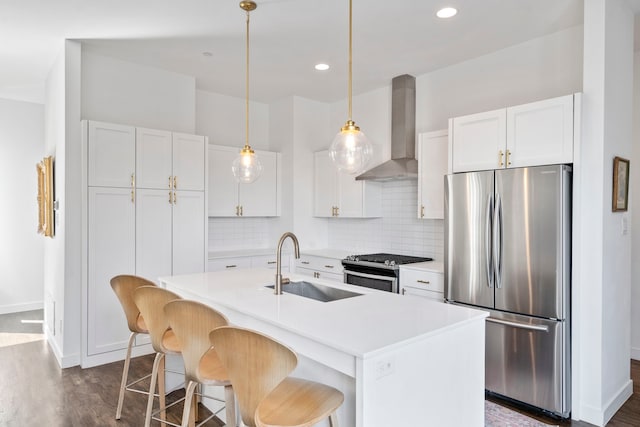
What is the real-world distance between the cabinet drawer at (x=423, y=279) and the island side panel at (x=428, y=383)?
5.05 ft

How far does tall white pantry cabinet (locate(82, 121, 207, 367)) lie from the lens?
3.64 meters

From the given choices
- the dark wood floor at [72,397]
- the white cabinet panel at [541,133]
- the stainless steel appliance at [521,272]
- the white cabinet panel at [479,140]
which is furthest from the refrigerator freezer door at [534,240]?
the dark wood floor at [72,397]

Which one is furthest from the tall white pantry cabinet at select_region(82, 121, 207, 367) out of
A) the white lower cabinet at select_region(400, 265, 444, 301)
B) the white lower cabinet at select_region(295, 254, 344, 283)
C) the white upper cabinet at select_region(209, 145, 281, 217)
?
the white lower cabinet at select_region(400, 265, 444, 301)

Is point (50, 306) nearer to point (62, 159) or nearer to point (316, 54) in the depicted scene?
point (62, 159)

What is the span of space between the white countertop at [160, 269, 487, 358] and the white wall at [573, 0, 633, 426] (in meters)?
1.20

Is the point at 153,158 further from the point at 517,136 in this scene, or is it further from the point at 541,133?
the point at 541,133

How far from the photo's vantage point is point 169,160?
13.4 ft

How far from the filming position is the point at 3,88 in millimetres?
4996

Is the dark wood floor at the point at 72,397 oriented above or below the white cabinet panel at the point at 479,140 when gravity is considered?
below

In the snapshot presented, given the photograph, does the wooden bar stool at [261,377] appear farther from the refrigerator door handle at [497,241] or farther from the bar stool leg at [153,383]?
the refrigerator door handle at [497,241]

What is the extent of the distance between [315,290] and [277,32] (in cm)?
216

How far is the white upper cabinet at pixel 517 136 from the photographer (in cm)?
277

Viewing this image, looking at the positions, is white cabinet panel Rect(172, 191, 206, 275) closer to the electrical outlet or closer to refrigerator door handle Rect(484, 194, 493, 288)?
refrigerator door handle Rect(484, 194, 493, 288)

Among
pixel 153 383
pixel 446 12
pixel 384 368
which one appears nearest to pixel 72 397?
pixel 153 383
